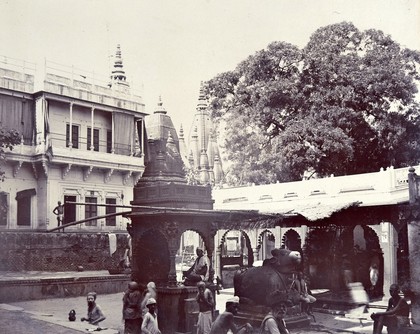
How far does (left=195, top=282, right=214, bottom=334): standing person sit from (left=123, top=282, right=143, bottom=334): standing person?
1.17m

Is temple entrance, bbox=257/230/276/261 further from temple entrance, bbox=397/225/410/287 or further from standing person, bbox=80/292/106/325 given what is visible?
standing person, bbox=80/292/106/325

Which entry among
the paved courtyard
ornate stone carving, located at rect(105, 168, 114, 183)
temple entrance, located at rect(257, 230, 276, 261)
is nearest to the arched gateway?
the paved courtyard

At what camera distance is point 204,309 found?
391 inches

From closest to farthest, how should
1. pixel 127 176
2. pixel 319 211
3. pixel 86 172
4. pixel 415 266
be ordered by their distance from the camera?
pixel 415 266
pixel 319 211
pixel 86 172
pixel 127 176

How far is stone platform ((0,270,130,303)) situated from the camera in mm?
16438

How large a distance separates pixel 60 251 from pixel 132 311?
45.2ft

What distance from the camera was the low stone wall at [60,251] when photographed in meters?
21.4

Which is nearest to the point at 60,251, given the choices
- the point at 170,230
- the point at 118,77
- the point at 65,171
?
the point at 65,171

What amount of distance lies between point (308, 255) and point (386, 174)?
3.64 meters

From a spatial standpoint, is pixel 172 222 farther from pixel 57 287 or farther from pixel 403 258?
pixel 403 258

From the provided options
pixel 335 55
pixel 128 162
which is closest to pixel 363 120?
pixel 335 55

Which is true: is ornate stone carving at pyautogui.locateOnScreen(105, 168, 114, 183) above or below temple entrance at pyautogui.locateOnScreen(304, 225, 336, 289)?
above

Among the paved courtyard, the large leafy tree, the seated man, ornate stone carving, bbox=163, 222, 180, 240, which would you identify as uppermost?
the large leafy tree

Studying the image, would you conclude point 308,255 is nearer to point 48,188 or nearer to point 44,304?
point 44,304
